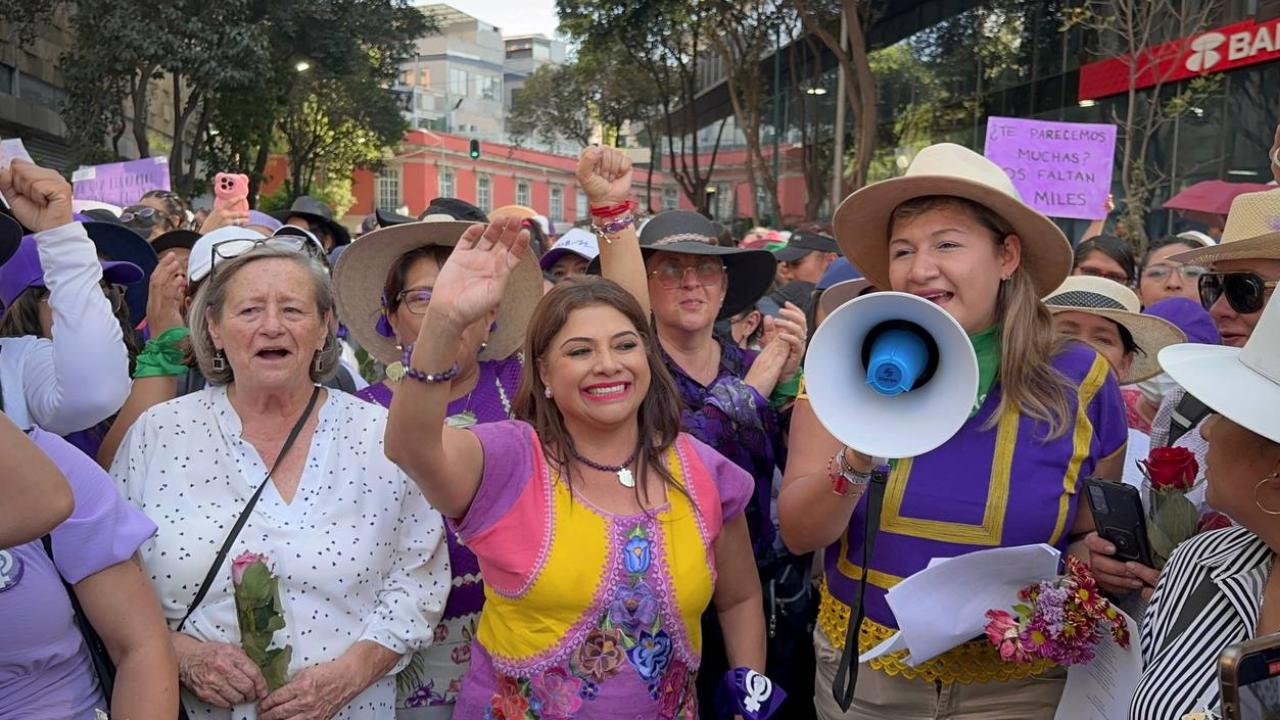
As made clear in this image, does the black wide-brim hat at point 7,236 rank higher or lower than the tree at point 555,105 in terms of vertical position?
lower

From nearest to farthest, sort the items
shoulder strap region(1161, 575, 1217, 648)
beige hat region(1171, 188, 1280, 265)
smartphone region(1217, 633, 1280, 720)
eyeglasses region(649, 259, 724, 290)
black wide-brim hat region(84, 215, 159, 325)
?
smartphone region(1217, 633, 1280, 720), shoulder strap region(1161, 575, 1217, 648), beige hat region(1171, 188, 1280, 265), eyeglasses region(649, 259, 724, 290), black wide-brim hat region(84, 215, 159, 325)

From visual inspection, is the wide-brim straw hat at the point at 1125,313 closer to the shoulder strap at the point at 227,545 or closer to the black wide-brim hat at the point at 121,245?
the shoulder strap at the point at 227,545

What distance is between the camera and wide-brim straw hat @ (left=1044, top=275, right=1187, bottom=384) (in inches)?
154

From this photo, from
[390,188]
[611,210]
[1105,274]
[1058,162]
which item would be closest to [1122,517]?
[611,210]

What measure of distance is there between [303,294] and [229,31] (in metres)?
16.7

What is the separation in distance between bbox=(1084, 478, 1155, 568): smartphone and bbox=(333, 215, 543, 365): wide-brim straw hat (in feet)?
6.13

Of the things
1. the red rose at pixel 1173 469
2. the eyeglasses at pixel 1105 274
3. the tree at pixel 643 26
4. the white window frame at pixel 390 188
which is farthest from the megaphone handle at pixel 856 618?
the white window frame at pixel 390 188

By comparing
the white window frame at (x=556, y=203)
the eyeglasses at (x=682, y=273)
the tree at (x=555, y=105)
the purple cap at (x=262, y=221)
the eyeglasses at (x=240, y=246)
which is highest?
the tree at (x=555, y=105)

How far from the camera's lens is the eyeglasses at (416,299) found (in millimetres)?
3500

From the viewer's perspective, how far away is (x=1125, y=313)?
390cm

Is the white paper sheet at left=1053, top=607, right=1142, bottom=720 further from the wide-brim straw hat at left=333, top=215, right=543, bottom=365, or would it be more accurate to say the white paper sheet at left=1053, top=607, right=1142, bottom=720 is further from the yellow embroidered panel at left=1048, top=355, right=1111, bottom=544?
the wide-brim straw hat at left=333, top=215, right=543, bottom=365

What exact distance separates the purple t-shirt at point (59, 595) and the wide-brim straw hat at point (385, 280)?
140cm

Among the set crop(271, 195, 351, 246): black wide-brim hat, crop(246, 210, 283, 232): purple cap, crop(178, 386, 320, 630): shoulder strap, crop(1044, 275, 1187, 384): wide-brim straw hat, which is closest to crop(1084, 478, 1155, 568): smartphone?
Result: crop(1044, 275, 1187, 384): wide-brim straw hat

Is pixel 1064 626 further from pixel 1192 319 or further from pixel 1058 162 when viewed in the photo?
pixel 1058 162
